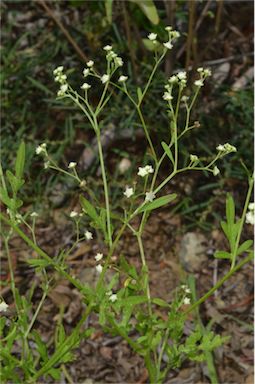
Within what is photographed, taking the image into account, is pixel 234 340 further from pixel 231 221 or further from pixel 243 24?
pixel 243 24

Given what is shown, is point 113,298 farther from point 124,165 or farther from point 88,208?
point 124,165

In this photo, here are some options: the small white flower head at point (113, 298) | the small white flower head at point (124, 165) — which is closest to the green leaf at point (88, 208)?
the small white flower head at point (113, 298)

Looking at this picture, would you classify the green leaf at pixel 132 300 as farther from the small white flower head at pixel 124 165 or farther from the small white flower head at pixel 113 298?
the small white flower head at pixel 124 165

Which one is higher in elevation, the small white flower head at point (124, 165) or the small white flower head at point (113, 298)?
the small white flower head at point (113, 298)

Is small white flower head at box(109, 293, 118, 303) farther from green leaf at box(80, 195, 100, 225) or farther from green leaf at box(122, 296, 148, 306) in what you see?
green leaf at box(80, 195, 100, 225)

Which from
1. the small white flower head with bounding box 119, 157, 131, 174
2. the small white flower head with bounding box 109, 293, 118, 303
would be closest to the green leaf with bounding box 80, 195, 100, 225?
the small white flower head with bounding box 109, 293, 118, 303

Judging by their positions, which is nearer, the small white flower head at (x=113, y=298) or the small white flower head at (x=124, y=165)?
the small white flower head at (x=113, y=298)

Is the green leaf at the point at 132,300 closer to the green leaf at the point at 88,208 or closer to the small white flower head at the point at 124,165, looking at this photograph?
the green leaf at the point at 88,208

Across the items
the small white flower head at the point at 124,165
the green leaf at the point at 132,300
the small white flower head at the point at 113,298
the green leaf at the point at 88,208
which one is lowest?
the small white flower head at the point at 124,165

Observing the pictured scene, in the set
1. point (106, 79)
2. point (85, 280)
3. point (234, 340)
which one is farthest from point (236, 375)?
point (106, 79)
